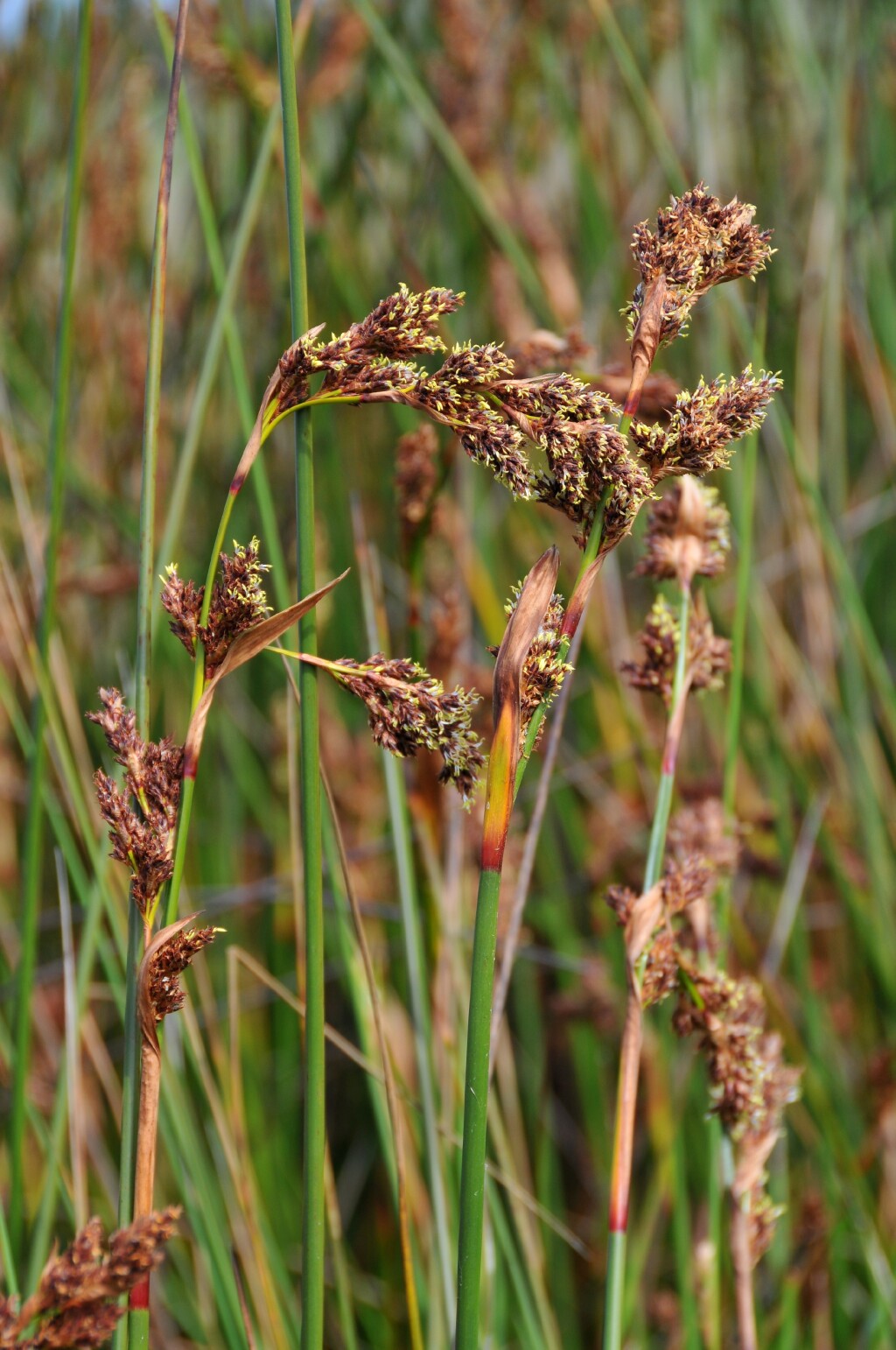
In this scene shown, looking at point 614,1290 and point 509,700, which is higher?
point 509,700

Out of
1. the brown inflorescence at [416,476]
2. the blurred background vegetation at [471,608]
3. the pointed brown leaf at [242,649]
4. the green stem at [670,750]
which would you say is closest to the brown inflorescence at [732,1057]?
the green stem at [670,750]

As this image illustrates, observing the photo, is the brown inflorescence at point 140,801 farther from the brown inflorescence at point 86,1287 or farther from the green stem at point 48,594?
the green stem at point 48,594

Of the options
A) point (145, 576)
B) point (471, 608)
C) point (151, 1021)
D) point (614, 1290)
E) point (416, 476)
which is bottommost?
point (614, 1290)

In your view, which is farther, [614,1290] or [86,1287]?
[614,1290]

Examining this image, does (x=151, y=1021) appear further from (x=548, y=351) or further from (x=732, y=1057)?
(x=548, y=351)

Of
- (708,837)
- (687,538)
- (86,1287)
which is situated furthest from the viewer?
(708,837)

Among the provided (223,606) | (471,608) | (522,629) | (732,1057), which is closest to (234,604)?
(223,606)

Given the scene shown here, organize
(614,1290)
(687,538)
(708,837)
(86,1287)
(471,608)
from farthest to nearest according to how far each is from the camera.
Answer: (471,608)
(708,837)
(687,538)
(614,1290)
(86,1287)

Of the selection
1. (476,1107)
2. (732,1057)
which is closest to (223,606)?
(476,1107)
